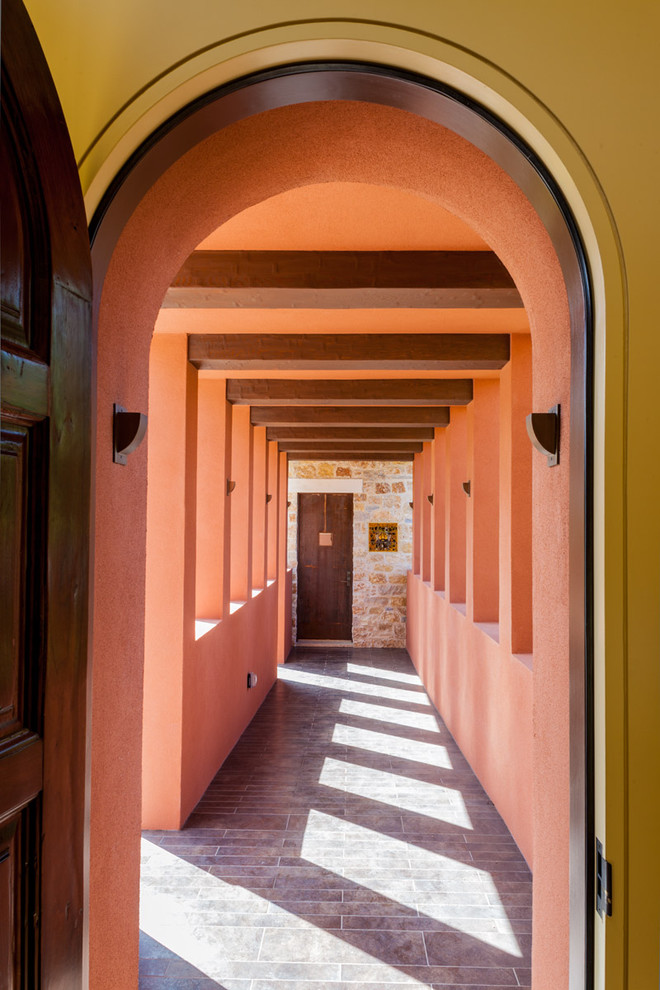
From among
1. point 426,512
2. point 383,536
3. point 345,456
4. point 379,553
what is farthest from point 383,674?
point 345,456

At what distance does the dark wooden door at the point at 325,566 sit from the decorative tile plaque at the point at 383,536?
1.54 feet

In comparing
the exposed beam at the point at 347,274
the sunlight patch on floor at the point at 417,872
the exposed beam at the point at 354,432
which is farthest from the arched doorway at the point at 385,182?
the exposed beam at the point at 354,432

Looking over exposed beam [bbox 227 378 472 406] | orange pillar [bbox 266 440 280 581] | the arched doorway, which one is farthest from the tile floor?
orange pillar [bbox 266 440 280 581]

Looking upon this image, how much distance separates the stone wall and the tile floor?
18.9 feet

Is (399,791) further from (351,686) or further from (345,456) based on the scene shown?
(345,456)

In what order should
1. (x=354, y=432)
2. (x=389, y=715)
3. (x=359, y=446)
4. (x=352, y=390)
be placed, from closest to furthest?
(x=352, y=390) < (x=389, y=715) < (x=354, y=432) < (x=359, y=446)

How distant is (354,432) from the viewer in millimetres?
8250

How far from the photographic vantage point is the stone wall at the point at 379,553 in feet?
39.2

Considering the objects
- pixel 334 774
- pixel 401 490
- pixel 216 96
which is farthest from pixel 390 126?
pixel 401 490

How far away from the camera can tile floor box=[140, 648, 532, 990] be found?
291 cm

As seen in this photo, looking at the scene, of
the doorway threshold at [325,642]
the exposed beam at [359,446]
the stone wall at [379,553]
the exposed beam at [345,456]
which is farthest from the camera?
the doorway threshold at [325,642]

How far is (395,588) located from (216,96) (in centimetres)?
1094

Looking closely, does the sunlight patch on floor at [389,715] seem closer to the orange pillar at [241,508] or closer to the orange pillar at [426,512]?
the orange pillar at [241,508]

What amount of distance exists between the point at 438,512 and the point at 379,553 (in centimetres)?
382
